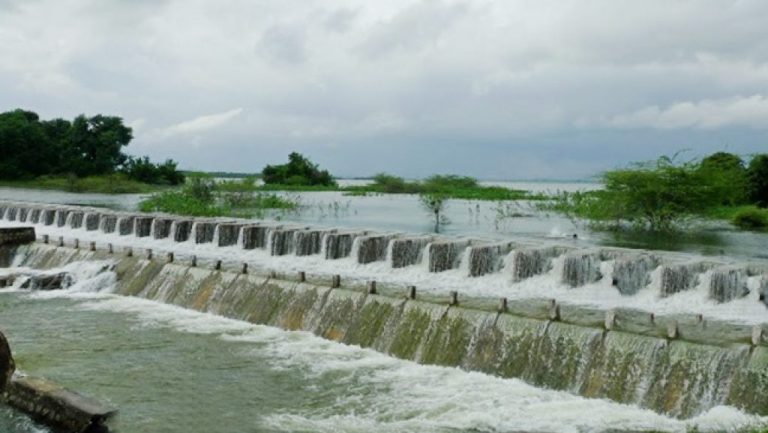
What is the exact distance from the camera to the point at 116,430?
9047 millimetres

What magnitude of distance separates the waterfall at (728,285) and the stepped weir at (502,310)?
0.8 inches

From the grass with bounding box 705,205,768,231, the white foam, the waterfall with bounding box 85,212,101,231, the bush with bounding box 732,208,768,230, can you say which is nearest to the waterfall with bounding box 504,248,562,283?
the white foam

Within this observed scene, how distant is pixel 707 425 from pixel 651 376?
50.7 inches

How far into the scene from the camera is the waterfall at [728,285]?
15992mm

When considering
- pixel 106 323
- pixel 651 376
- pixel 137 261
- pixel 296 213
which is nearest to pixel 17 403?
pixel 106 323

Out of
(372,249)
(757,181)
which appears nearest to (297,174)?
(757,181)

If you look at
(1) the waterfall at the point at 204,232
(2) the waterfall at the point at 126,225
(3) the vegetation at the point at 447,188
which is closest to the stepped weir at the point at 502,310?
(1) the waterfall at the point at 204,232

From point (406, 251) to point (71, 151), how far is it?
6773cm

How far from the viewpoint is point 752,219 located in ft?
135

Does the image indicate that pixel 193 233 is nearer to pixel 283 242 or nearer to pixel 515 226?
pixel 283 242

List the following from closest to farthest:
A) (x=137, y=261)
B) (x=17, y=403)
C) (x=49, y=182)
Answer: (x=17, y=403), (x=137, y=261), (x=49, y=182)

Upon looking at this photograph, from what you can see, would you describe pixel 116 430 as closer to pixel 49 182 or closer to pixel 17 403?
pixel 17 403

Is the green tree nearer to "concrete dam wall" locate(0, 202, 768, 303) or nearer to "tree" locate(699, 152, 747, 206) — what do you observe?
"concrete dam wall" locate(0, 202, 768, 303)

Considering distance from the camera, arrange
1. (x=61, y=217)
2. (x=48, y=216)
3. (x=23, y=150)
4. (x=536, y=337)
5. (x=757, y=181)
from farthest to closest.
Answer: (x=23, y=150) → (x=757, y=181) → (x=48, y=216) → (x=61, y=217) → (x=536, y=337)
